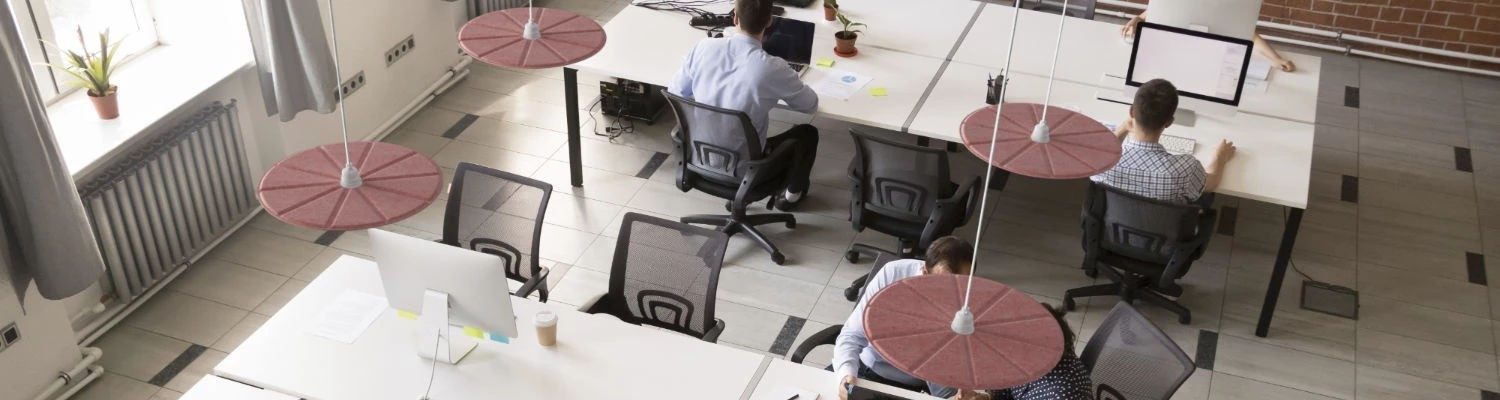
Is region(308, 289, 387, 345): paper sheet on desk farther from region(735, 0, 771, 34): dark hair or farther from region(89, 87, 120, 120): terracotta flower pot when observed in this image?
region(735, 0, 771, 34): dark hair

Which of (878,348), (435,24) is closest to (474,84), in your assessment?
(435,24)

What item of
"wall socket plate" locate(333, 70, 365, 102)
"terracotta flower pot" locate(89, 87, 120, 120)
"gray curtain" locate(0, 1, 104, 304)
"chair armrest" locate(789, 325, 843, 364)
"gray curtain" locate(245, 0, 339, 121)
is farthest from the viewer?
"wall socket plate" locate(333, 70, 365, 102)

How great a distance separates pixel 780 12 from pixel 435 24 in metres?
2.10

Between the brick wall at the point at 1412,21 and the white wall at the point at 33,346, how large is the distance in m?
7.16

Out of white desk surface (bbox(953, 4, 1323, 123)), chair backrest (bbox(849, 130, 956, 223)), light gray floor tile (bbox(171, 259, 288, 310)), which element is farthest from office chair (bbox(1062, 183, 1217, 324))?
light gray floor tile (bbox(171, 259, 288, 310))

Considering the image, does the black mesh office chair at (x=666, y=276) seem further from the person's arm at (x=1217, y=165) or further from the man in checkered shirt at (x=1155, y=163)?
the person's arm at (x=1217, y=165)

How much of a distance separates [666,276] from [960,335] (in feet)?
5.99

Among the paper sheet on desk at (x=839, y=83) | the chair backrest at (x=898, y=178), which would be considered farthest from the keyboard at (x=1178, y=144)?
the paper sheet on desk at (x=839, y=83)

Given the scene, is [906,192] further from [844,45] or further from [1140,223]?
[844,45]

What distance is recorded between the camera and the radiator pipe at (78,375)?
181 inches

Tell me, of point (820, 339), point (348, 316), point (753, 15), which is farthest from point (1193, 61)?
point (348, 316)

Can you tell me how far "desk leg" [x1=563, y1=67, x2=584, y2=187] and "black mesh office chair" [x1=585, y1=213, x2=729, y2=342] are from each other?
1768 millimetres

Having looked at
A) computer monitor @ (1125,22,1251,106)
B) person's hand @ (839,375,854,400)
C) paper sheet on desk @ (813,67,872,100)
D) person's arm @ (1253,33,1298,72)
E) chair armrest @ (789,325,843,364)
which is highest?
computer monitor @ (1125,22,1251,106)

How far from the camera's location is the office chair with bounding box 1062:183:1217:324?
4.69 meters
